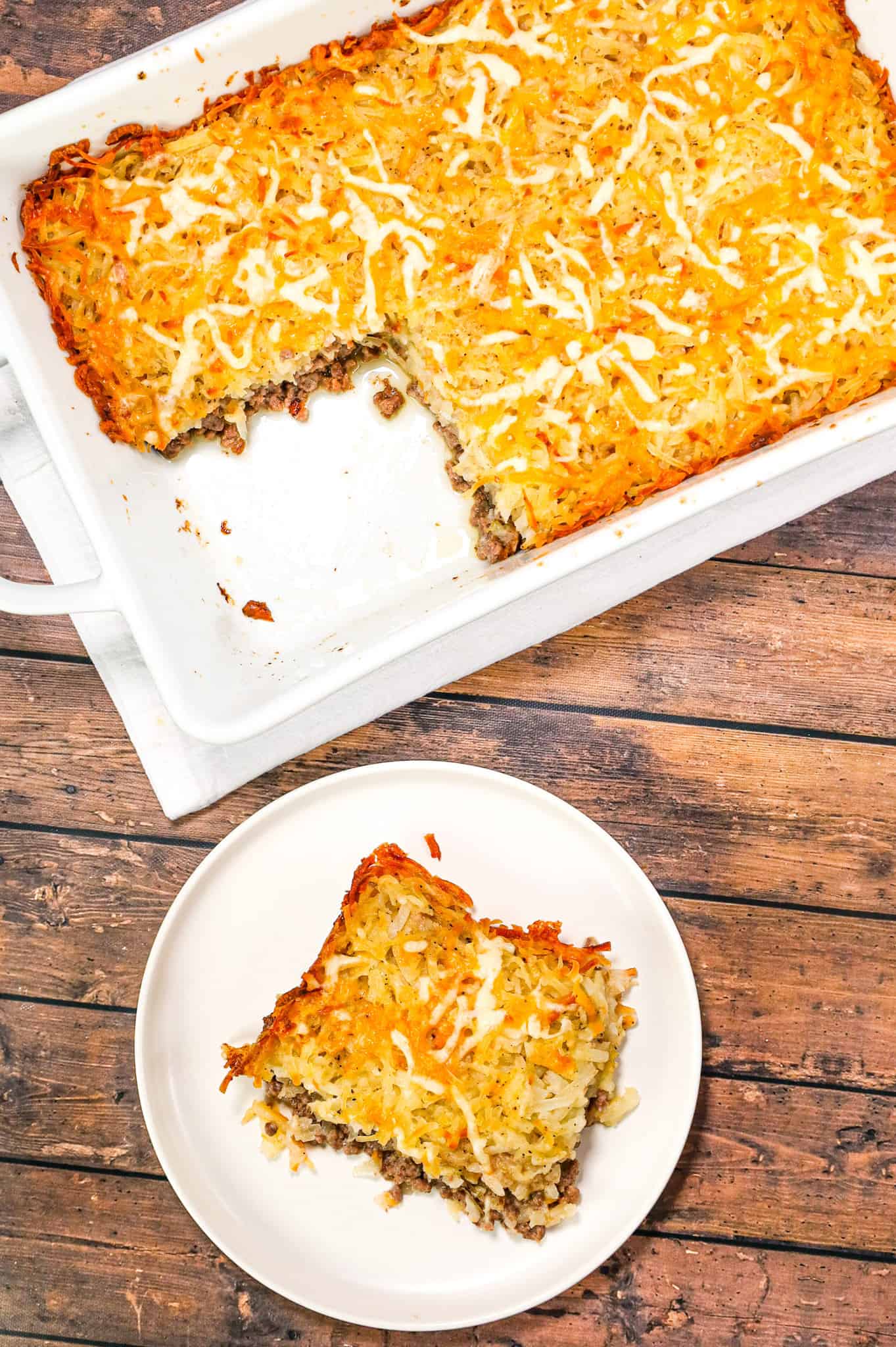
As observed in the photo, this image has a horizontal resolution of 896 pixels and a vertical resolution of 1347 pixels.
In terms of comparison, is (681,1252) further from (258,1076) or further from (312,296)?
(312,296)

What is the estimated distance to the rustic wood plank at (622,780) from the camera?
2205 mm

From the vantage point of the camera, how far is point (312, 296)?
1.93 m

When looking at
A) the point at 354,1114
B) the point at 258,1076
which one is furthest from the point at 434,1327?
the point at 258,1076

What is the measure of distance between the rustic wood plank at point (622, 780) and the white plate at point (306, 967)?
15 cm

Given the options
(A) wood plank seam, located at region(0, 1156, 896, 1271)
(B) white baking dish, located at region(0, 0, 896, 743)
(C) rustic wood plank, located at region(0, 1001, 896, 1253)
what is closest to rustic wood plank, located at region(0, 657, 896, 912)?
(B) white baking dish, located at region(0, 0, 896, 743)

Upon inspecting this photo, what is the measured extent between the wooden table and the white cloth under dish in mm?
65

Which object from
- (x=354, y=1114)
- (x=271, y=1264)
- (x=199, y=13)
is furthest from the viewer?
(x=199, y=13)

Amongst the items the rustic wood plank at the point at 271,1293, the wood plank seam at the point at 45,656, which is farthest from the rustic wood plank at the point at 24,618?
the rustic wood plank at the point at 271,1293

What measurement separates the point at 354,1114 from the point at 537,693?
91 centimetres

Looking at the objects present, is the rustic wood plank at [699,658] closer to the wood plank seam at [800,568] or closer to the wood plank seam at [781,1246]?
the wood plank seam at [800,568]

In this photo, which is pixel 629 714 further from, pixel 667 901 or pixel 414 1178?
pixel 414 1178

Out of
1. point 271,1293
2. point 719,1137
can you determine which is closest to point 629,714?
point 719,1137

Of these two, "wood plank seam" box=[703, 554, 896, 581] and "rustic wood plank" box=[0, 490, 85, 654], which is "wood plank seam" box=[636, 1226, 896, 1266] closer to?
"wood plank seam" box=[703, 554, 896, 581]

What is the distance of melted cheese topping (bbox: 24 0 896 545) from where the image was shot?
1898 millimetres
